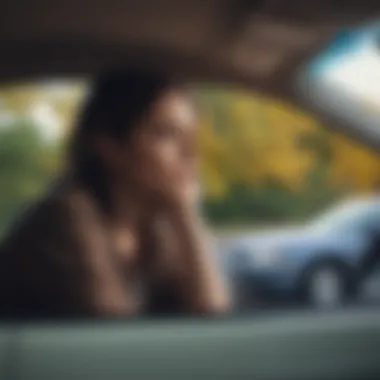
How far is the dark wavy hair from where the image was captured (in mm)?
1989

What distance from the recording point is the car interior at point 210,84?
1.97 metres

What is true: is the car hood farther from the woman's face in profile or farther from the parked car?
the woman's face in profile

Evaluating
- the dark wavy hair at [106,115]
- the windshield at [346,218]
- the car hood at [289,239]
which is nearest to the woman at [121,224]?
the dark wavy hair at [106,115]

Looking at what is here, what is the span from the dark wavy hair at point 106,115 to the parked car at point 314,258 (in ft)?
1.05

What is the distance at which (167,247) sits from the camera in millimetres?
1997

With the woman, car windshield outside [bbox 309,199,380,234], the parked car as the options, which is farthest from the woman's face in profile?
car windshield outside [bbox 309,199,380,234]

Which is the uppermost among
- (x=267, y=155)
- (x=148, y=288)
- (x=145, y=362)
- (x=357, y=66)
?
(x=357, y=66)

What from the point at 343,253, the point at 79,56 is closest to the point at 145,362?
the point at 343,253

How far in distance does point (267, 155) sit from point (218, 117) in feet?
0.43

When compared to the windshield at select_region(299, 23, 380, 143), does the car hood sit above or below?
below

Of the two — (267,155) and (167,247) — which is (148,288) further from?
(267,155)

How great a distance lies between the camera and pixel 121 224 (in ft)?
6.57

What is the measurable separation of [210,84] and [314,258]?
43cm

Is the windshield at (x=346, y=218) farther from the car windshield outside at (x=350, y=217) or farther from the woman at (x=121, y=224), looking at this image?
the woman at (x=121, y=224)
